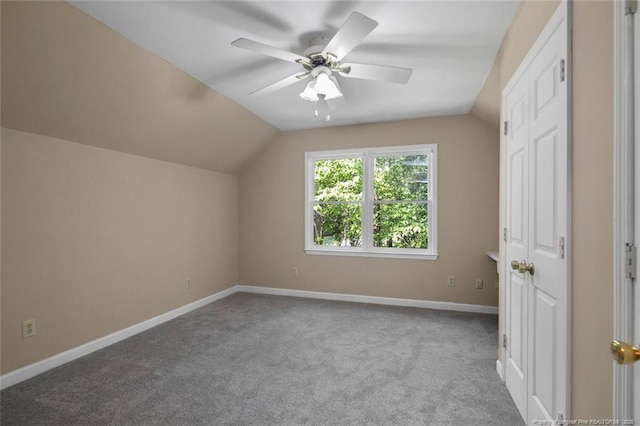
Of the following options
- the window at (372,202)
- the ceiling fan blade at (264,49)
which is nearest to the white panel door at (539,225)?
the ceiling fan blade at (264,49)

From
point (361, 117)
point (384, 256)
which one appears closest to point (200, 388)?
point (384, 256)

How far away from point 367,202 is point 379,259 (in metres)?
0.83

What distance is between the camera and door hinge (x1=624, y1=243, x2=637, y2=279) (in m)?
0.91

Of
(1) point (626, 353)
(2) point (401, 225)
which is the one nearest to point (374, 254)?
(2) point (401, 225)

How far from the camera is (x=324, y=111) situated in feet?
12.9

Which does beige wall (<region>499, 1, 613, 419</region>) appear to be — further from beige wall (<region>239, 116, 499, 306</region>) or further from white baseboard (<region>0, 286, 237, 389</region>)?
white baseboard (<region>0, 286, 237, 389</region>)

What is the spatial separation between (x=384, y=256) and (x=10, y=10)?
161 inches

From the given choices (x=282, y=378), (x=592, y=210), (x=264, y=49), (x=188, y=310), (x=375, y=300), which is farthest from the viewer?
(x=375, y=300)

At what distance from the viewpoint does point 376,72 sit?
2236 mm

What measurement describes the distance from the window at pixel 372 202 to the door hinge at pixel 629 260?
325 cm

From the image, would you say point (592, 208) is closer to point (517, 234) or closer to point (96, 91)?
point (517, 234)

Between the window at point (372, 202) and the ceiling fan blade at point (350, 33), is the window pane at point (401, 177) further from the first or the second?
the ceiling fan blade at point (350, 33)

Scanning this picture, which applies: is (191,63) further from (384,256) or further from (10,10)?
(384,256)

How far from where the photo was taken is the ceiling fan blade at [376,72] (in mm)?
2161
